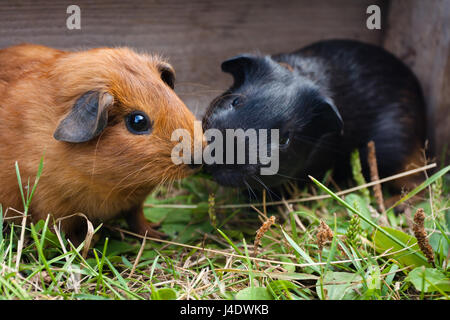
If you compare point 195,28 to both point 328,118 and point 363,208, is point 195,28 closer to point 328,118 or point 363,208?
point 328,118

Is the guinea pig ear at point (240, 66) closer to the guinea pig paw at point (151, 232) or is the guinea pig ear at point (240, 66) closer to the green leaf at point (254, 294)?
the guinea pig paw at point (151, 232)

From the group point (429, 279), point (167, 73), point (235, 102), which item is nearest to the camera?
point (429, 279)

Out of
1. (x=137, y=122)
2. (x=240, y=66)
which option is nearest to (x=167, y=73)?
(x=137, y=122)

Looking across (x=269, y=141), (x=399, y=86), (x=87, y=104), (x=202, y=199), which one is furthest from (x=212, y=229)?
(x=399, y=86)

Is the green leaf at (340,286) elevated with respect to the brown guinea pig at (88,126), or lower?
lower

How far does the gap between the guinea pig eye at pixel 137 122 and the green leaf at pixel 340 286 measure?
1053 mm

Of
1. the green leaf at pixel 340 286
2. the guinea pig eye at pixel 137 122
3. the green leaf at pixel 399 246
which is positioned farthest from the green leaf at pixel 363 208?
the guinea pig eye at pixel 137 122

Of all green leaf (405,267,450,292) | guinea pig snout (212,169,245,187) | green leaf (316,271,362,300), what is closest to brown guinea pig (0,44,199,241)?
guinea pig snout (212,169,245,187)

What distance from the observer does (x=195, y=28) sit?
3.20 m

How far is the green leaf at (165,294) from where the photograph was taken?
1924mm

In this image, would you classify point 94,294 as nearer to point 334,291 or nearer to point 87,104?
point 87,104

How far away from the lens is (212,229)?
9.25 ft

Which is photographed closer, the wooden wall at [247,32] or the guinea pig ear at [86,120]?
the guinea pig ear at [86,120]

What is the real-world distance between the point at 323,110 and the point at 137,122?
1.16 meters
